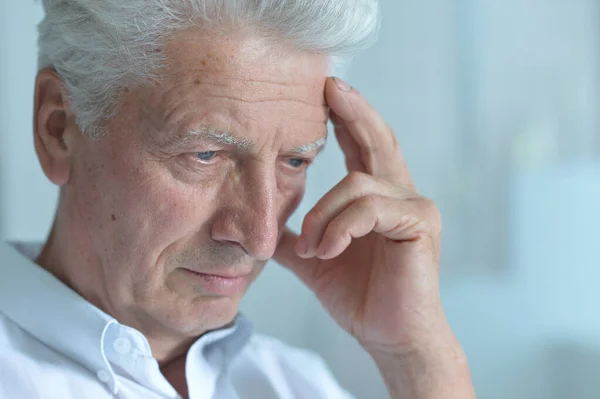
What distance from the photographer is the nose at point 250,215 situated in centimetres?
118

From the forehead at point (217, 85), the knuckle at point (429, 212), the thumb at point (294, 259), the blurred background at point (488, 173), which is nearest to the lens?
the forehead at point (217, 85)

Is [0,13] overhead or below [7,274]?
overhead

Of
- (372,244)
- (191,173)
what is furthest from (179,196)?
(372,244)

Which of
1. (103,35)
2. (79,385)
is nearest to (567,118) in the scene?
(103,35)

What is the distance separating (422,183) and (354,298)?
0.75 m

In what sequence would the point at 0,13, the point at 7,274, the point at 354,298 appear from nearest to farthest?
the point at 7,274, the point at 354,298, the point at 0,13

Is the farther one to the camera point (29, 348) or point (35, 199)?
point (35, 199)

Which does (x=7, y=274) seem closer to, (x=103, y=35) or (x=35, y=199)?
(x=103, y=35)

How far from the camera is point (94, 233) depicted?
3.99 ft

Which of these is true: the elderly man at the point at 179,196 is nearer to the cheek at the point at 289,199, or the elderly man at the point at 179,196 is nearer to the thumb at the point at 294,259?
the cheek at the point at 289,199

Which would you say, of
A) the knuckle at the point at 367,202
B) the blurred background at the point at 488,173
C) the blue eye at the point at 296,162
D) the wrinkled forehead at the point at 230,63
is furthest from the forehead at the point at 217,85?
the blurred background at the point at 488,173

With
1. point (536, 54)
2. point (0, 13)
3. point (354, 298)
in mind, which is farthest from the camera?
point (536, 54)

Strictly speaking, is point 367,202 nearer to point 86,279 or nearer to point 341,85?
point 341,85

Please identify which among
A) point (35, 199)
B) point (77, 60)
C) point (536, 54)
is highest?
point (77, 60)
